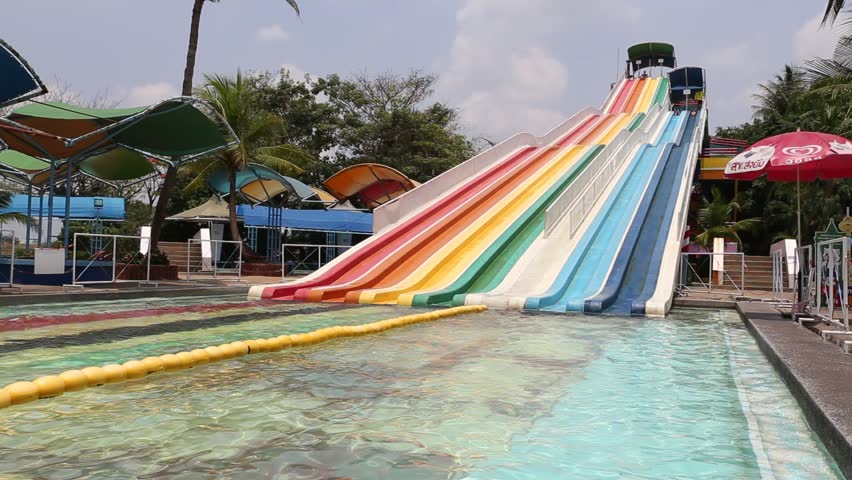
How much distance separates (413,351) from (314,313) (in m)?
3.34

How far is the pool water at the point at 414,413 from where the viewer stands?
3070mm

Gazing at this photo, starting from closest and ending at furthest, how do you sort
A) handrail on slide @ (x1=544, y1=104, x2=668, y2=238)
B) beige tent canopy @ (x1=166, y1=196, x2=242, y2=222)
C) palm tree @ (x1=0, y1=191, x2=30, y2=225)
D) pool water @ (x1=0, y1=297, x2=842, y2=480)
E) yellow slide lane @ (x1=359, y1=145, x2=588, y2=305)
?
1. pool water @ (x1=0, y1=297, x2=842, y2=480)
2. yellow slide lane @ (x1=359, y1=145, x2=588, y2=305)
3. handrail on slide @ (x1=544, y1=104, x2=668, y2=238)
4. palm tree @ (x1=0, y1=191, x2=30, y2=225)
5. beige tent canopy @ (x1=166, y1=196, x2=242, y2=222)

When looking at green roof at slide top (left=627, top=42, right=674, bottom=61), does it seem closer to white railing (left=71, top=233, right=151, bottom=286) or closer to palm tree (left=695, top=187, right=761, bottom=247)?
palm tree (left=695, top=187, right=761, bottom=247)

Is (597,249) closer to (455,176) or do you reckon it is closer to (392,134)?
(455,176)

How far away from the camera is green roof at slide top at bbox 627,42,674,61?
138ft

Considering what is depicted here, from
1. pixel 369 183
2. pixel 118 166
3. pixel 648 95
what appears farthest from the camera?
pixel 648 95

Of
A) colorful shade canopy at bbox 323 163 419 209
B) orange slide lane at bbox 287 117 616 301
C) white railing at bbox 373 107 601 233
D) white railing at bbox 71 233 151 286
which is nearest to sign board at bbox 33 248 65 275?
white railing at bbox 71 233 151 286

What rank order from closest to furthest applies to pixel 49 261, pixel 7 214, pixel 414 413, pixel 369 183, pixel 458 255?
pixel 414 413 → pixel 49 261 → pixel 458 255 → pixel 7 214 → pixel 369 183

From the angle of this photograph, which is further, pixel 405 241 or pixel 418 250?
pixel 405 241

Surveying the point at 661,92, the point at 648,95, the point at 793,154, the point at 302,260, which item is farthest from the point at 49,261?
the point at 661,92

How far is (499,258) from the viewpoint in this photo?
1382cm

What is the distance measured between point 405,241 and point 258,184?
1078 cm

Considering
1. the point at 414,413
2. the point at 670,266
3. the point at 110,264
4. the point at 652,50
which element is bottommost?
the point at 414,413

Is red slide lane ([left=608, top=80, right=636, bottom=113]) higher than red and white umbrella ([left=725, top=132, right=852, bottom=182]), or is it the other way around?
red slide lane ([left=608, top=80, right=636, bottom=113])
